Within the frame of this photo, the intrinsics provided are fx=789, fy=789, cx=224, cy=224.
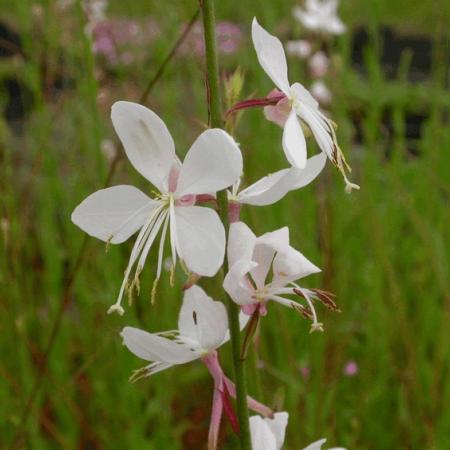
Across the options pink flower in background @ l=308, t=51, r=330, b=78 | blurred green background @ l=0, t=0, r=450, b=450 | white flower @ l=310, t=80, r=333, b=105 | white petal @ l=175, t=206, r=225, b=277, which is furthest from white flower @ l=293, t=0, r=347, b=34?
white petal @ l=175, t=206, r=225, b=277

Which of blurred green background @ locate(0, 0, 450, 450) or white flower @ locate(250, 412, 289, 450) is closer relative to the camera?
white flower @ locate(250, 412, 289, 450)

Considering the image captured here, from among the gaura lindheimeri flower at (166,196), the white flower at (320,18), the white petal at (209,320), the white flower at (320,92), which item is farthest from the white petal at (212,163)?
the white flower at (320,92)

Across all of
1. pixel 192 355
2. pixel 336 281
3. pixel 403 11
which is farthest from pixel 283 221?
pixel 403 11

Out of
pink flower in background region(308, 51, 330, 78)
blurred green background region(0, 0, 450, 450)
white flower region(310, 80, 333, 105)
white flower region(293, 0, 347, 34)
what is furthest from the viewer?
white flower region(310, 80, 333, 105)

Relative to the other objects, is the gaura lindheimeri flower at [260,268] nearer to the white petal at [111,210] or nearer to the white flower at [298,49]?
the white petal at [111,210]

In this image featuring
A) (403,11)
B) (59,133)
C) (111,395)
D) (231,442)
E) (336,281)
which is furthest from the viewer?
(403,11)

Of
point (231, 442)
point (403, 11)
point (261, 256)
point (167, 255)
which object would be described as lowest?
point (231, 442)

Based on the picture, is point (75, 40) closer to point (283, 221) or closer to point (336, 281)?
point (283, 221)

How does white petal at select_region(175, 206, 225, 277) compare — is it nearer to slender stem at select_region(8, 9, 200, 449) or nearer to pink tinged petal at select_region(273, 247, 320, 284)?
pink tinged petal at select_region(273, 247, 320, 284)
